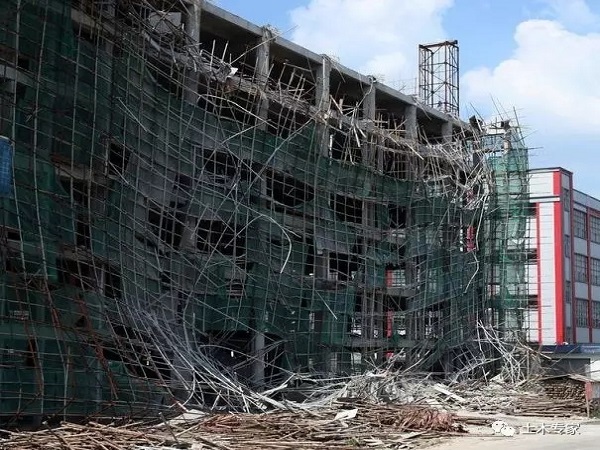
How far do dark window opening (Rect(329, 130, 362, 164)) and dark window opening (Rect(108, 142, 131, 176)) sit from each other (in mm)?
8327

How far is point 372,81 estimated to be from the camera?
91.7ft

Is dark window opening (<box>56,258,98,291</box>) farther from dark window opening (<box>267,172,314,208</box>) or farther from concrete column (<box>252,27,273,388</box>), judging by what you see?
dark window opening (<box>267,172,314,208</box>)

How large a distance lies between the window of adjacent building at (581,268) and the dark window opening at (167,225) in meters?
32.8

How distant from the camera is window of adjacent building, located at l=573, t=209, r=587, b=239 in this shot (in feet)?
158

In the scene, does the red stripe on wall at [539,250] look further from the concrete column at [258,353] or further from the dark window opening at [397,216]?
the concrete column at [258,353]

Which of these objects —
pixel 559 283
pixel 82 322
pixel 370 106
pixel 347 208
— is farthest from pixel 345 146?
pixel 559 283

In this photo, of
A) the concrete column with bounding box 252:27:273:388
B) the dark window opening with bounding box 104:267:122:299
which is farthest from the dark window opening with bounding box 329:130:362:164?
the dark window opening with bounding box 104:267:122:299

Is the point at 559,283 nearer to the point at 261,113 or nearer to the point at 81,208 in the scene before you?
the point at 261,113

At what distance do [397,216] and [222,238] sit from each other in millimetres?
8130

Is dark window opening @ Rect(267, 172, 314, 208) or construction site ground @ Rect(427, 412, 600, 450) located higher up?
dark window opening @ Rect(267, 172, 314, 208)

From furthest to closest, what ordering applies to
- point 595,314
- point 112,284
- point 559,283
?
point 595,314 < point 559,283 < point 112,284

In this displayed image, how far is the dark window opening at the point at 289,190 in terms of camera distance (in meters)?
23.1

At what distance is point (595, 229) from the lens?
2014 inches

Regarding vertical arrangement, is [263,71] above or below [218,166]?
above
